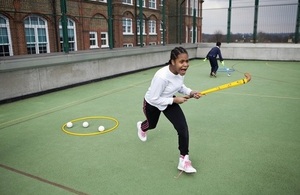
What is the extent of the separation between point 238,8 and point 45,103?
15.2m

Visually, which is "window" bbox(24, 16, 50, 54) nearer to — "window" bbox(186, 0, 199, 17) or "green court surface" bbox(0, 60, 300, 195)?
"window" bbox(186, 0, 199, 17)

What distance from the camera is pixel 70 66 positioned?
9.67 m

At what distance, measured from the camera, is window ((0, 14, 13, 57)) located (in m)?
16.5

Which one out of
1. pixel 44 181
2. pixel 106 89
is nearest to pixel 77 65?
pixel 106 89

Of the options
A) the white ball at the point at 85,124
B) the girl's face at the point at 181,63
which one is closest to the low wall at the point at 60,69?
the white ball at the point at 85,124

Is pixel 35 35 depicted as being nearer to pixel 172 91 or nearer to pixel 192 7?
pixel 192 7

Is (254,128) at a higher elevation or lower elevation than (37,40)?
lower

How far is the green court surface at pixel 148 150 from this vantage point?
10.9ft

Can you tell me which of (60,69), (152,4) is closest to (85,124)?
(60,69)

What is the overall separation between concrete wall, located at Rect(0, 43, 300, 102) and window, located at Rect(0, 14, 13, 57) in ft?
29.6

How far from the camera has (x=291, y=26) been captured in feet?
54.7

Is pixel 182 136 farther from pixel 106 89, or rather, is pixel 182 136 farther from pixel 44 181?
pixel 106 89

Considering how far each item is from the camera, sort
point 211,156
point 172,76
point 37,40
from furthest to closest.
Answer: point 37,40
point 211,156
point 172,76

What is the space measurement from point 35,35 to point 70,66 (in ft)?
38.3
